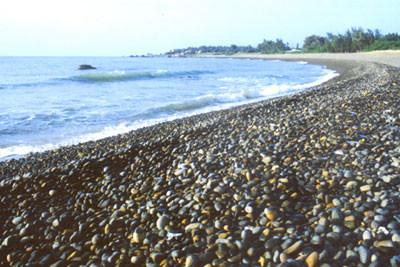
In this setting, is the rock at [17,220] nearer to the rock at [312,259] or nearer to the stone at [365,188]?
the rock at [312,259]

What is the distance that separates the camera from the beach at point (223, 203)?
252 cm

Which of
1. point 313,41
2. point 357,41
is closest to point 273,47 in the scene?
point 313,41

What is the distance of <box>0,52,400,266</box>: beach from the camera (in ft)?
8.25

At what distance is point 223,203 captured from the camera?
3227 mm

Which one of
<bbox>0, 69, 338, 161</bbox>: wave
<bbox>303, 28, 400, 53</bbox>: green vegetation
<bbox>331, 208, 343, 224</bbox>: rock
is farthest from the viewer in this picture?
<bbox>303, 28, 400, 53</bbox>: green vegetation

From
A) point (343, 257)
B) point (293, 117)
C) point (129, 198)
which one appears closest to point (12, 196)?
point (129, 198)

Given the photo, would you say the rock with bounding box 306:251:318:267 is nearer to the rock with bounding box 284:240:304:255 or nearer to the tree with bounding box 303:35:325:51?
the rock with bounding box 284:240:304:255

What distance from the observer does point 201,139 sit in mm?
5660

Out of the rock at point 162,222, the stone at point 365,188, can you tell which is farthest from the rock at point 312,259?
the rock at point 162,222

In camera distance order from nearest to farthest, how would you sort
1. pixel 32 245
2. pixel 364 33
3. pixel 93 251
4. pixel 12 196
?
1. pixel 93 251
2. pixel 32 245
3. pixel 12 196
4. pixel 364 33

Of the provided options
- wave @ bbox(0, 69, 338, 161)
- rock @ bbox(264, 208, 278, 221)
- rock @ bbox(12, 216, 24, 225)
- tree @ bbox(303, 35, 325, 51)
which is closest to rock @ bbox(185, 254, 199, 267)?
rock @ bbox(264, 208, 278, 221)

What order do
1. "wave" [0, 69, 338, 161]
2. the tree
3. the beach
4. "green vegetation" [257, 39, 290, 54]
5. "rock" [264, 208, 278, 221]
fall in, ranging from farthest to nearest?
"green vegetation" [257, 39, 290, 54] → the tree → "wave" [0, 69, 338, 161] → "rock" [264, 208, 278, 221] → the beach

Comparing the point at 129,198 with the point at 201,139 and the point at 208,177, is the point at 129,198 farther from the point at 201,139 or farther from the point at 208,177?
the point at 201,139

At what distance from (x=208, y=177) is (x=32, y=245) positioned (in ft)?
7.00
